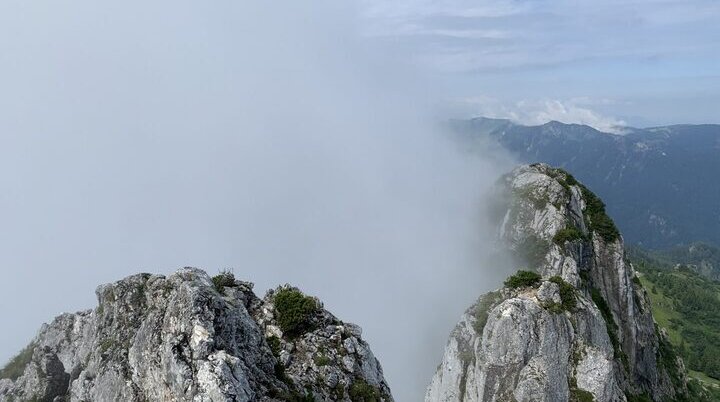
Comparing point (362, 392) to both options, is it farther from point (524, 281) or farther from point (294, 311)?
point (524, 281)

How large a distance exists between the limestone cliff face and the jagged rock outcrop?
2278 cm

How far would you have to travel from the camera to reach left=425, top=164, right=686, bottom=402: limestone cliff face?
1892 inches

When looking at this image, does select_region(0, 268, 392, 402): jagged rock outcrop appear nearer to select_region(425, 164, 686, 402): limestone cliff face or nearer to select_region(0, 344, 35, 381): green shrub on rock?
select_region(0, 344, 35, 381): green shrub on rock

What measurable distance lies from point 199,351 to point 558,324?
37.0 meters

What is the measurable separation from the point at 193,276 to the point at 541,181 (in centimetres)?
7704

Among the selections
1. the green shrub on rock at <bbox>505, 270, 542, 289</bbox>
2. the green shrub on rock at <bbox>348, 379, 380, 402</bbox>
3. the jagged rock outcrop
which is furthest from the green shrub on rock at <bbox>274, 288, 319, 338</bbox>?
the green shrub on rock at <bbox>505, 270, 542, 289</bbox>

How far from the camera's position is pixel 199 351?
24.1 meters

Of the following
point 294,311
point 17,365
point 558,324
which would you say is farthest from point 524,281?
point 17,365

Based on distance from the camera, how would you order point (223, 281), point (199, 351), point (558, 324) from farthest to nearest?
point (558, 324), point (223, 281), point (199, 351)

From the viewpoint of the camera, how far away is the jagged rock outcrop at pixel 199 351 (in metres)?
24.1

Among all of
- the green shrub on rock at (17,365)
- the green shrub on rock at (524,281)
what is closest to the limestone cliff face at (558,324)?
the green shrub on rock at (524,281)

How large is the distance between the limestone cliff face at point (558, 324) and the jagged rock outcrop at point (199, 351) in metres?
22.8

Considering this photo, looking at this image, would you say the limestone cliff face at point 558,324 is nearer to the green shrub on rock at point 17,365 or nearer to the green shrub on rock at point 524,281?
the green shrub on rock at point 524,281

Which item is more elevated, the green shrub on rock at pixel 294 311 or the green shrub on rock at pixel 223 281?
the green shrub on rock at pixel 223 281
